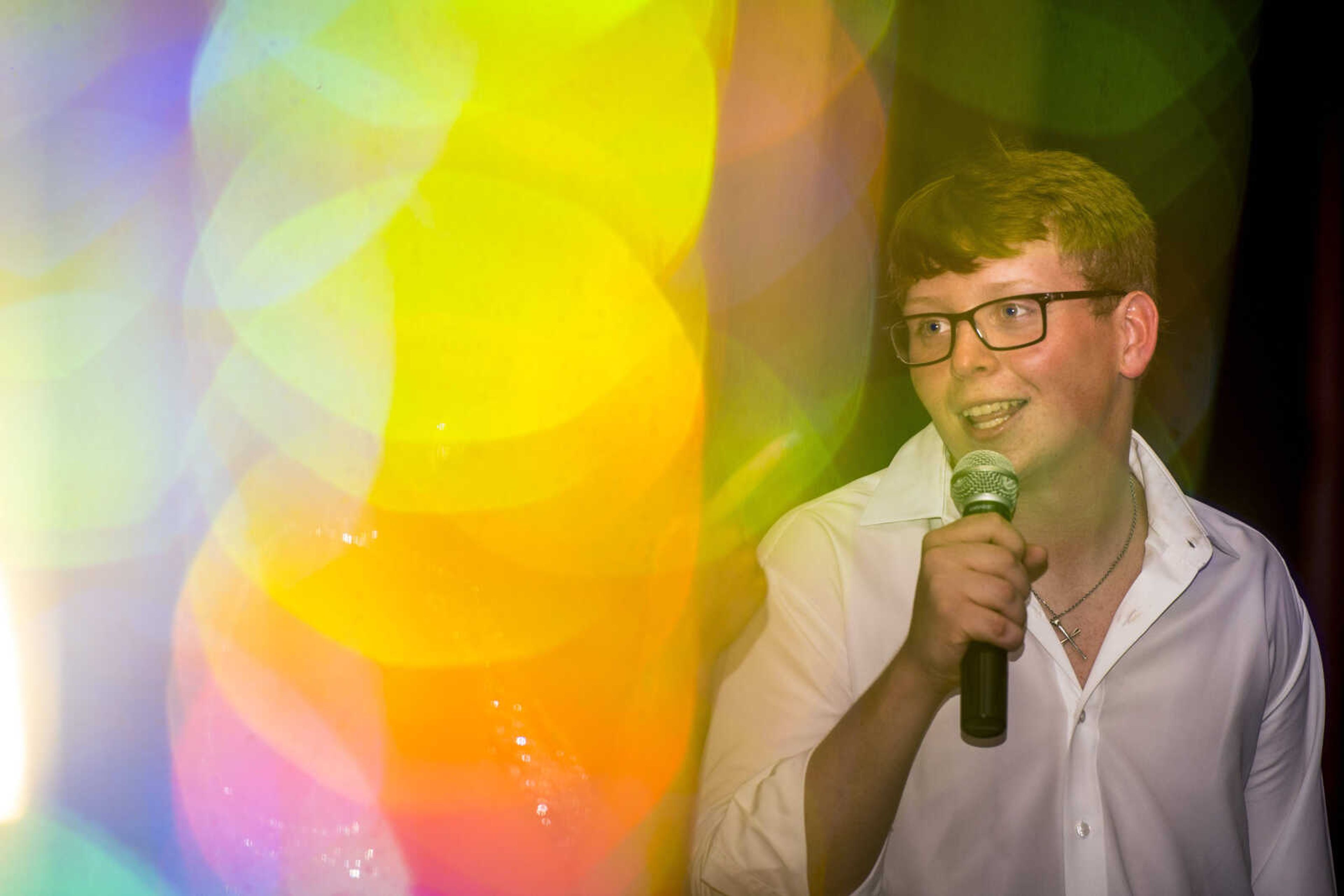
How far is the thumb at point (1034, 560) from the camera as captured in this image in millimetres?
1127

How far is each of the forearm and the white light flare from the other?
101 centimetres

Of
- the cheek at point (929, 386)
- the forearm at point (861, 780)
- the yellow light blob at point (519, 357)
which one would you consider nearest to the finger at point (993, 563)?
the forearm at point (861, 780)

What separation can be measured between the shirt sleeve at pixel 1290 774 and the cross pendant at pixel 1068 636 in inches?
12.6

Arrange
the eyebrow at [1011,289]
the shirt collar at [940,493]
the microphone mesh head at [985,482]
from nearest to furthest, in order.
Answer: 1. the microphone mesh head at [985,482]
2. the eyebrow at [1011,289]
3. the shirt collar at [940,493]

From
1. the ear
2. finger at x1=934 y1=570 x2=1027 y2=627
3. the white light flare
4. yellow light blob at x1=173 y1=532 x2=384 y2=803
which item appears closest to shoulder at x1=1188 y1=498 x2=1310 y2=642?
the ear

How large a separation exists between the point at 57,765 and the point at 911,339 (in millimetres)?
1307

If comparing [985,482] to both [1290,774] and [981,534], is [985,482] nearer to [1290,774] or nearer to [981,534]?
[981,534]

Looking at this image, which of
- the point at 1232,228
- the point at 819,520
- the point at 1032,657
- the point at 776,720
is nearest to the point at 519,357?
the point at 819,520

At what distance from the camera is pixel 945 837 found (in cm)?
129

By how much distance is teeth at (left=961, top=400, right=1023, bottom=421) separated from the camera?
1.30 m

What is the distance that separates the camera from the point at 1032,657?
133 centimetres

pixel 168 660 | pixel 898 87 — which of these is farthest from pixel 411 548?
pixel 898 87

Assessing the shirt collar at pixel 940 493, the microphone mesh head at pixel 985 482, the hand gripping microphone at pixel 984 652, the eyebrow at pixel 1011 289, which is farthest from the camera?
the shirt collar at pixel 940 493

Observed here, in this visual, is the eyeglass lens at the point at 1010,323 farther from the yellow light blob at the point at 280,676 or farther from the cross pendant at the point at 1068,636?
the yellow light blob at the point at 280,676
